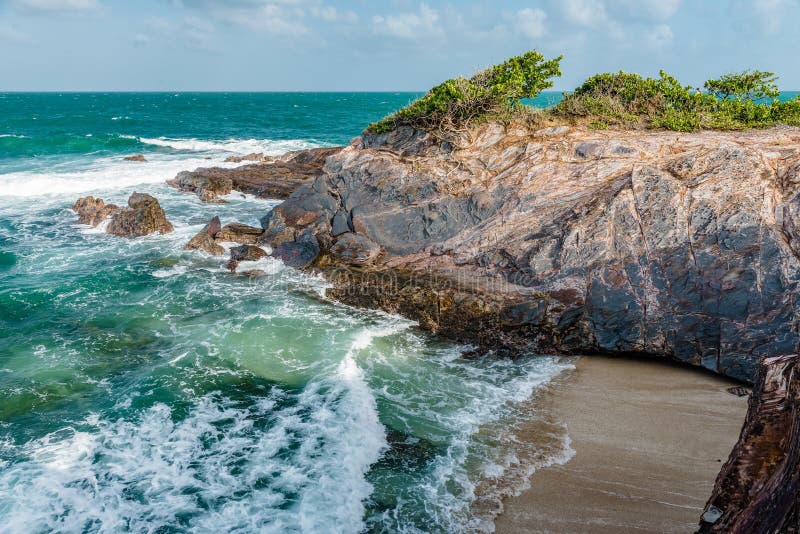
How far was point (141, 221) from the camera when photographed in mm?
23562

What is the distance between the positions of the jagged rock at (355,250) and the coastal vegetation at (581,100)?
5613 millimetres

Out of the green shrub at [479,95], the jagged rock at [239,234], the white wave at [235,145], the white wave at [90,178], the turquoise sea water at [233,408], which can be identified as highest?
the green shrub at [479,95]

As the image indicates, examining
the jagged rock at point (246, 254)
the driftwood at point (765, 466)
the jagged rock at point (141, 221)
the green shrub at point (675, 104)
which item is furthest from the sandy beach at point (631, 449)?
the jagged rock at point (141, 221)

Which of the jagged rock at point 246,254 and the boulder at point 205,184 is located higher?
the boulder at point 205,184

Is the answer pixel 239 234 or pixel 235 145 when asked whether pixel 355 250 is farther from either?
pixel 235 145

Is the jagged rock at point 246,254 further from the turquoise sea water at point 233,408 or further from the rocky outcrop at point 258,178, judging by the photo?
the rocky outcrop at point 258,178

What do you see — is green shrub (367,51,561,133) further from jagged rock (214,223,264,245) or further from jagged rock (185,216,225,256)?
jagged rock (185,216,225,256)

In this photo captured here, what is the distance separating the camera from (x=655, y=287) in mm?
13297

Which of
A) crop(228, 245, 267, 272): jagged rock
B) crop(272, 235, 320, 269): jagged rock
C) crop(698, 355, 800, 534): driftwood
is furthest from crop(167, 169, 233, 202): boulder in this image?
crop(698, 355, 800, 534): driftwood

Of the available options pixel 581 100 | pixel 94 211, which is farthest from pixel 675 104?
pixel 94 211

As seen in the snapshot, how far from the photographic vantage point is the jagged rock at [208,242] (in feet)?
68.4

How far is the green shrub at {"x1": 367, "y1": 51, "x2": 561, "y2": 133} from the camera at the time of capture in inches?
773

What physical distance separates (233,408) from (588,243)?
Answer: 34.0 feet

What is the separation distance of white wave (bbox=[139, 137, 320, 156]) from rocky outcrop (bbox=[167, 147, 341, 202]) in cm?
1048
